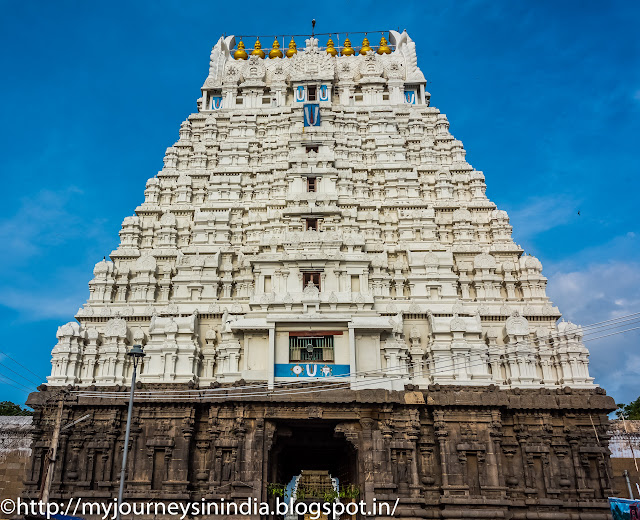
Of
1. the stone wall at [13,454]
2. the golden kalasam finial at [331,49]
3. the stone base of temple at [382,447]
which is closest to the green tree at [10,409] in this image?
the stone wall at [13,454]

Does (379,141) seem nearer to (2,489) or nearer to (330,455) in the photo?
(330,455)

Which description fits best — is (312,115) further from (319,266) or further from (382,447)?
(382,447)

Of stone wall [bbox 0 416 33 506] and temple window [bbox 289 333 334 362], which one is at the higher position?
temple window [bbox 289 333 334 362]

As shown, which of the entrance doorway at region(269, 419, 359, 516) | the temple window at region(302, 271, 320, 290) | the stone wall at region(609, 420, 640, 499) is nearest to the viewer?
the entrance doorway at region(269, 419, 359, 516)

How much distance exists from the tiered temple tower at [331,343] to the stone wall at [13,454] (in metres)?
7.68

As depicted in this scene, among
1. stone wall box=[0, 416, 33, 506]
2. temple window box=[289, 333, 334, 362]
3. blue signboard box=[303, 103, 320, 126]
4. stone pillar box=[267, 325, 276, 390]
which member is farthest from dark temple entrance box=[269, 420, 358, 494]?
→ blue signboard box=[303, 103, 320, 126]

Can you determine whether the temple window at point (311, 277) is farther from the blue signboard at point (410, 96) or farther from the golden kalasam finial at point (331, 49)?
the golden kalasam finial at point (331, 49)

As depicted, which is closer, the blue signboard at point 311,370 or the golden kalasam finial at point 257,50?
the blue signboard at point 311,370

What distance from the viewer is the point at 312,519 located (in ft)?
158

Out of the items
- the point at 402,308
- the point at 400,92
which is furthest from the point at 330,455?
the point at 400,92

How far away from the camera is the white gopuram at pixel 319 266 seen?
26.7 m

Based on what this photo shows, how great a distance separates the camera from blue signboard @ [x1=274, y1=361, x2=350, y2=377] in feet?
83.6

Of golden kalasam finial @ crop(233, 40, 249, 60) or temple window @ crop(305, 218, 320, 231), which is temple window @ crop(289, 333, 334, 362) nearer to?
temple window @ crop(305, 218, 320, 231)

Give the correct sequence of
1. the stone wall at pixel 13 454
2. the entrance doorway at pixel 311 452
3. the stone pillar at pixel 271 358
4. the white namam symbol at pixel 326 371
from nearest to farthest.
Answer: the stone pillar at pixel 271 358, the white namam symbol at pixel 326 371, the entrance doorway at pixel 311 452, the stone wall at pixel 13 454
